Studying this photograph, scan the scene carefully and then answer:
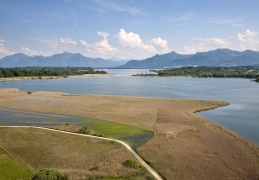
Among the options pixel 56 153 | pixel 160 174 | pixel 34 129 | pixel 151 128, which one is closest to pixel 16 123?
pixel 34 129

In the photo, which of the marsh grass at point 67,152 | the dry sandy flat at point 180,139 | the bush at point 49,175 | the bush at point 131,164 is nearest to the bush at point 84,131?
the marsh grass at point 67,152

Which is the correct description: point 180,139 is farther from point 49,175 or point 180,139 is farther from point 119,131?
point 49,175

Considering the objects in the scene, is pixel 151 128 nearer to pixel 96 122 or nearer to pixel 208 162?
→ pixel 96 122

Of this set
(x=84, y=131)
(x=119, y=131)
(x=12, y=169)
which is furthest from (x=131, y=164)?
(x=119, y=131)

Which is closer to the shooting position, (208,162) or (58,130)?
(208,162)

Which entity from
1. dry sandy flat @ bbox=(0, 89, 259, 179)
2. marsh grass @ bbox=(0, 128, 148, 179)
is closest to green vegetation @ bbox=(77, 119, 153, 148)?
dry sandy flat @ bbox=(0, 89, 259, 179)

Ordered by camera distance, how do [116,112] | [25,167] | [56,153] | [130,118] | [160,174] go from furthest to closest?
[116,112] → [130,118] → [56,153] → [25,167] → [160,174]

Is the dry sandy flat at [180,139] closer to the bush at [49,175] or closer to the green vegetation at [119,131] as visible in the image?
the green vegetation at [119,131]

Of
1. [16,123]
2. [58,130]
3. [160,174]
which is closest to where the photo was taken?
[160,174]
